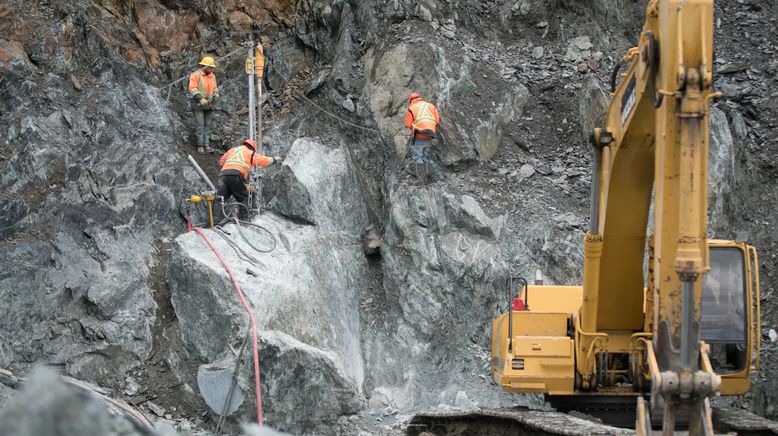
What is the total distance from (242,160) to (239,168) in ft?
0.39

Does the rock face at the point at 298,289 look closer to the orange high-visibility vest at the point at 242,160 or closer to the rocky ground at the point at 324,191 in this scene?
the rocky ground at the point at 324,191

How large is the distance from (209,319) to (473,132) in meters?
5.06

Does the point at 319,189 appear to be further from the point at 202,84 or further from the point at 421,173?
the point at 202,84

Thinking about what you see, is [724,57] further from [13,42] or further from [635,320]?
[13,42]

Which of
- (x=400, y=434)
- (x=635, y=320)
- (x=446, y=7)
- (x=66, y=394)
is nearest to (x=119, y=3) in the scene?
(x=446, y=7)

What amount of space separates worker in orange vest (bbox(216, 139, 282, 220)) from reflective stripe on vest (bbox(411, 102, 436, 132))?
2.10 m

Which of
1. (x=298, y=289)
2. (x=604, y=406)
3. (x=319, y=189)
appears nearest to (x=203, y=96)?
(x=319, y=189)

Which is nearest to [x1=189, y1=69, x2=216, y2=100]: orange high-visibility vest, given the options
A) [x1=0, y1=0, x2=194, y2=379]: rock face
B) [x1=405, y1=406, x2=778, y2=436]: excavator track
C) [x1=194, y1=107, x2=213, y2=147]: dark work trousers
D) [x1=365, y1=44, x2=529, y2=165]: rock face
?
[x1=194, y1=107, x2=213, y2=147]: dark work trousers

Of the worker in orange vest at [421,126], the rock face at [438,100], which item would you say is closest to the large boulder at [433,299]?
the worker in orange vest at [421,126]

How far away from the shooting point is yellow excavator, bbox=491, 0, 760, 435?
18.2 feet

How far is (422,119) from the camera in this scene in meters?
13.1

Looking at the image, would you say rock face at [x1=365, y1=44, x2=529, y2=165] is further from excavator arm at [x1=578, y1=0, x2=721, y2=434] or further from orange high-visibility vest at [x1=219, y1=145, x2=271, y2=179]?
excavator arm at [x1=578, y1=0, x2=721, y2=434]

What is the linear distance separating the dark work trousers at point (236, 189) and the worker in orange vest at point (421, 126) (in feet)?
8.33

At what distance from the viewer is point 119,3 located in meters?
15.7
